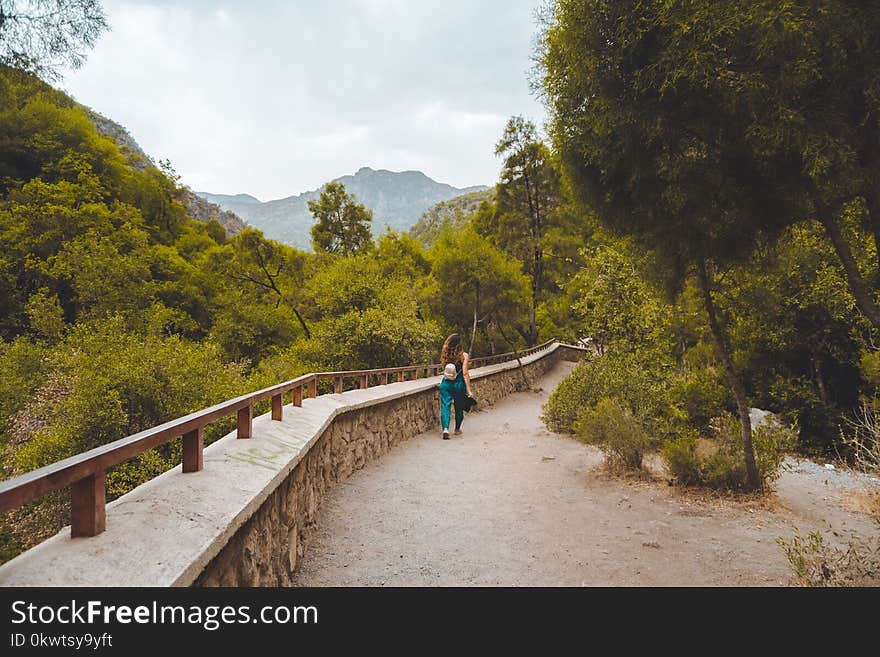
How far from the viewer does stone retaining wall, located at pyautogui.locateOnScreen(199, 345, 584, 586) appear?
8.56ft

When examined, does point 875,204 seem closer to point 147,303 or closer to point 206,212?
point 147,303

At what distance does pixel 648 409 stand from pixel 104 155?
1896 inches

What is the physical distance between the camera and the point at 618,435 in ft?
22.7

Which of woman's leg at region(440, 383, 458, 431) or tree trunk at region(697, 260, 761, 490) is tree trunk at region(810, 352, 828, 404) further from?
woman's leg at region(440, 383, 458, 431)

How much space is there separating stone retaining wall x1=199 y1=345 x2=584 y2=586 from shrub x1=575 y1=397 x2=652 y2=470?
144 inches

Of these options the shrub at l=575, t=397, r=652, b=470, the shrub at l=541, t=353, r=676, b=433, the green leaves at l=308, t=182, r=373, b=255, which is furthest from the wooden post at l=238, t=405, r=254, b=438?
the green leaves at l=308, t=182, r=373, b=255

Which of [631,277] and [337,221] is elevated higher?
[337,221]

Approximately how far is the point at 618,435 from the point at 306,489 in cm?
457

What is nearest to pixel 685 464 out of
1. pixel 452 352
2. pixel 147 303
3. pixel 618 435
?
pixel 618 435

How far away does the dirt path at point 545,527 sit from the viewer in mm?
3943

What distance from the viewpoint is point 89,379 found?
1052 centimetres

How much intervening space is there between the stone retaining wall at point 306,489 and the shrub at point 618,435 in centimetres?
366

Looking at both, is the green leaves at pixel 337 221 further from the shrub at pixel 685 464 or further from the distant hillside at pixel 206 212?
the shrub at pixel 685 464
